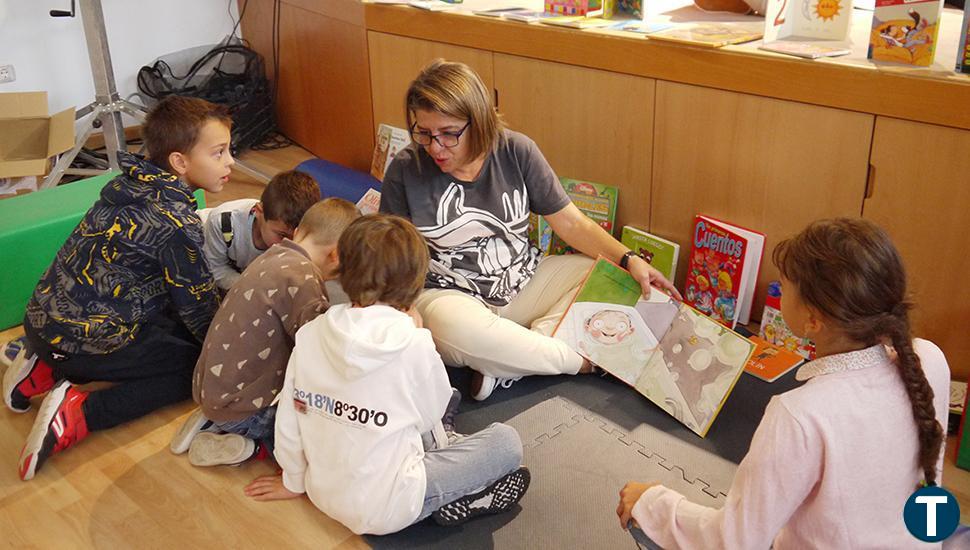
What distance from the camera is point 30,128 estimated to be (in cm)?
362

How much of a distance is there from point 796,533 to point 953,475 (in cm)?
83

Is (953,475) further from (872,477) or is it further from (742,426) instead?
(872,477)

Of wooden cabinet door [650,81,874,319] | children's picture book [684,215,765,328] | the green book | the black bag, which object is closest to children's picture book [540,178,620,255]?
the green book

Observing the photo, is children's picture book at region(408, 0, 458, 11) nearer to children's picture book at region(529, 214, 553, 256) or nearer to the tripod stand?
children's picture book at region(529, 214, 553, 256)

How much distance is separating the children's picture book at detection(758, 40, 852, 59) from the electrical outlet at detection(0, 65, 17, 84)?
3.16 meters

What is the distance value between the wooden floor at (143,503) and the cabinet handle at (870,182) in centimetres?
61

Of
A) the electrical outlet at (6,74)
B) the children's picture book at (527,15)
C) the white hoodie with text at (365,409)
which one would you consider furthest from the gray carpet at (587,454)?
the electrical outlet at (6,74)

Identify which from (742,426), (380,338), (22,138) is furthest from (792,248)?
(22,138)

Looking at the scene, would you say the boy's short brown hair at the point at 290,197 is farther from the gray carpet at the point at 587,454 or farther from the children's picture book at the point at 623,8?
the children's picture book at the point at 623,8

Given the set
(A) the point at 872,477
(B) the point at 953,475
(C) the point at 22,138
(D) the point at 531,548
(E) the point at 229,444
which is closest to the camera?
(A) the point at 872,477

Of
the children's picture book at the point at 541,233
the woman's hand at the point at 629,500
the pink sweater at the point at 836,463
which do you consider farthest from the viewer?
the children's picture book at the point at 541,233

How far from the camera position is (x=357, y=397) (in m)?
1.63

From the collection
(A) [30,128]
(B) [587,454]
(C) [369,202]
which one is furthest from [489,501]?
(A) [30,128]

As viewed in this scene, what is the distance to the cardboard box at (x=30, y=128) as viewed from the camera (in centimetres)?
358
